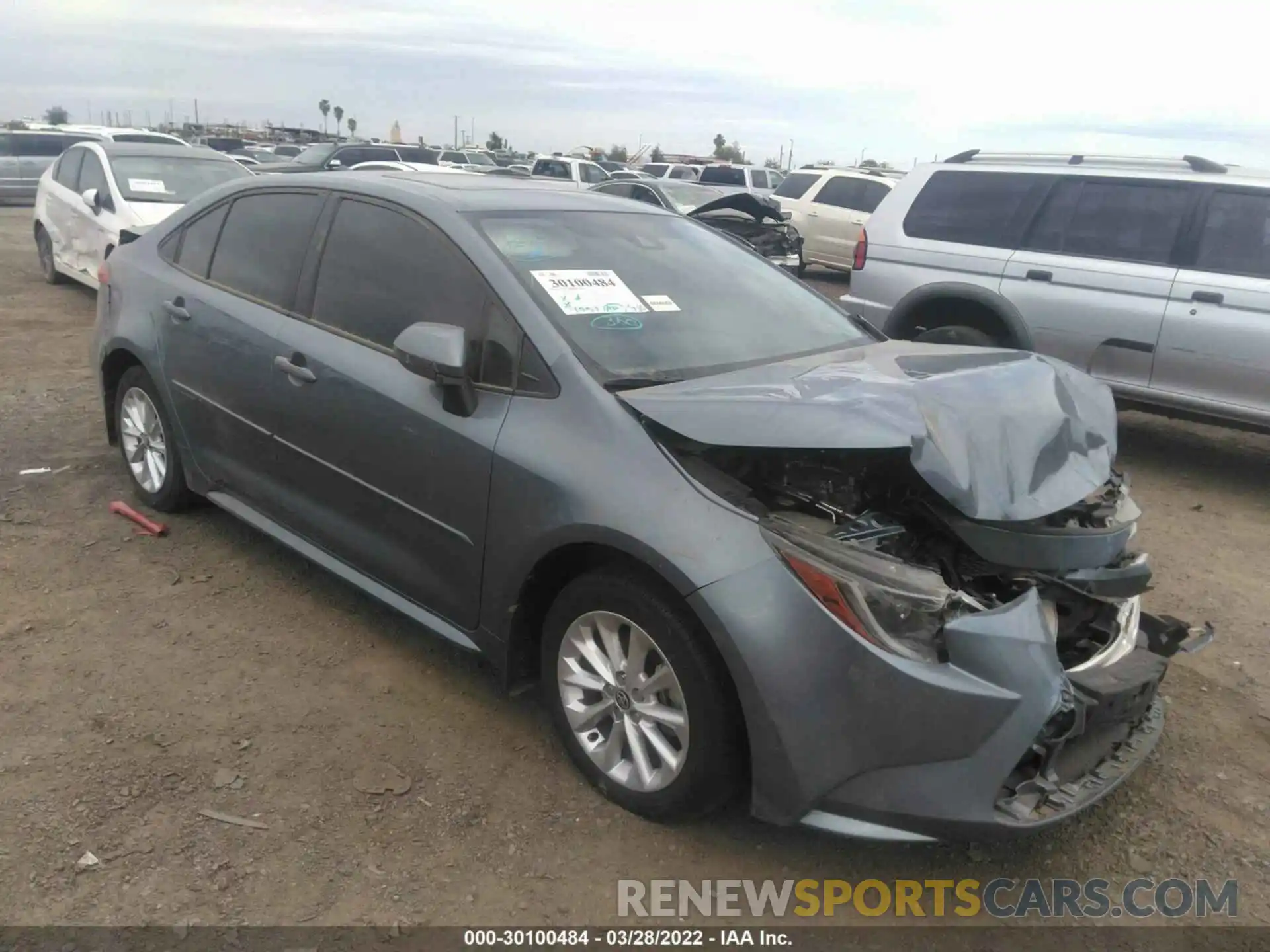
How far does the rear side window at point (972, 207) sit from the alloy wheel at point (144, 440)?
520 cm

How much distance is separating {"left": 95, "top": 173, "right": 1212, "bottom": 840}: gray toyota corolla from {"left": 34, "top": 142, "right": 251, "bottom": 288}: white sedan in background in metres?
6.23

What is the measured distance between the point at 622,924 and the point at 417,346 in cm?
172

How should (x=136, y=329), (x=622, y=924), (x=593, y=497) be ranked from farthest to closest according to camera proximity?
(x=136, y=329) → (x=593, y=497) → (x=622, y=924)

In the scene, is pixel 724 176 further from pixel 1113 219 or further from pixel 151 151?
pixel 1113 219

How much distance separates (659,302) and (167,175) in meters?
8.19

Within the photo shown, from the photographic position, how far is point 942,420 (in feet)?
9.00

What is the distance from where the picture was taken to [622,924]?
2.55 metres

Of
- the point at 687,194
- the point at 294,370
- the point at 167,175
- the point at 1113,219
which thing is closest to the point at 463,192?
the point at 294,370

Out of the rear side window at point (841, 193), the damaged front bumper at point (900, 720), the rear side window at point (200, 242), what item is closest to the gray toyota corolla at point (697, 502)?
the damaged front bumper at point (900, 720)

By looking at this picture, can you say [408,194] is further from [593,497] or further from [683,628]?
[683,628]

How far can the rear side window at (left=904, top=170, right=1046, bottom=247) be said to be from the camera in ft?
22.6

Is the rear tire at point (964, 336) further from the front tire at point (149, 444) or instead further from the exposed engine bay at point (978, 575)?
the front tire at point (149, 444)

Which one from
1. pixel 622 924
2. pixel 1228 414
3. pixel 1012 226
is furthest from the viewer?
pixel 1012 226

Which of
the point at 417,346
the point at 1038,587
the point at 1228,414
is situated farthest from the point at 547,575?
the point at 1228,414
